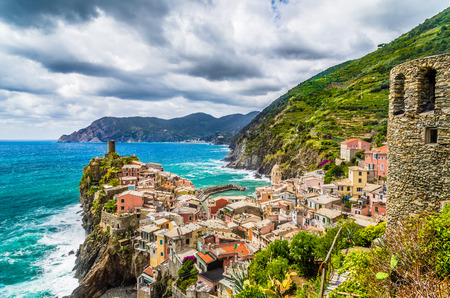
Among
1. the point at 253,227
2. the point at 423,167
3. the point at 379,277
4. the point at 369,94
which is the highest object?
the point at 369,94

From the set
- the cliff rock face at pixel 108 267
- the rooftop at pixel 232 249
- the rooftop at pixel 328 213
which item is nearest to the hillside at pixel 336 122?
the rooftop at pixel 328 213

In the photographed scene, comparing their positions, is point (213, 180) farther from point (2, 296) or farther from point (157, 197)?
point (2, 296)

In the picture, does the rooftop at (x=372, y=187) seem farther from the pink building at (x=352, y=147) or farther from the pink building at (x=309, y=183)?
the pink building at (x=352, y=147)

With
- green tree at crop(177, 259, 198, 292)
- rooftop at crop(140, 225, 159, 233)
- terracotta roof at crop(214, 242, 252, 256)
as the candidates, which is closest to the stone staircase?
terracotta roof at crop(214, 242, 252, 256)

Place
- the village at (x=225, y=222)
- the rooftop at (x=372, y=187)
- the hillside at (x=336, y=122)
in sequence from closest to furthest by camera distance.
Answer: the village at (x=225, y=222), the rooftop at (x=372, y=187), the hillside at (x=336, y=122)

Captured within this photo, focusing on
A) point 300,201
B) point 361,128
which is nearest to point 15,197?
point 300,201
